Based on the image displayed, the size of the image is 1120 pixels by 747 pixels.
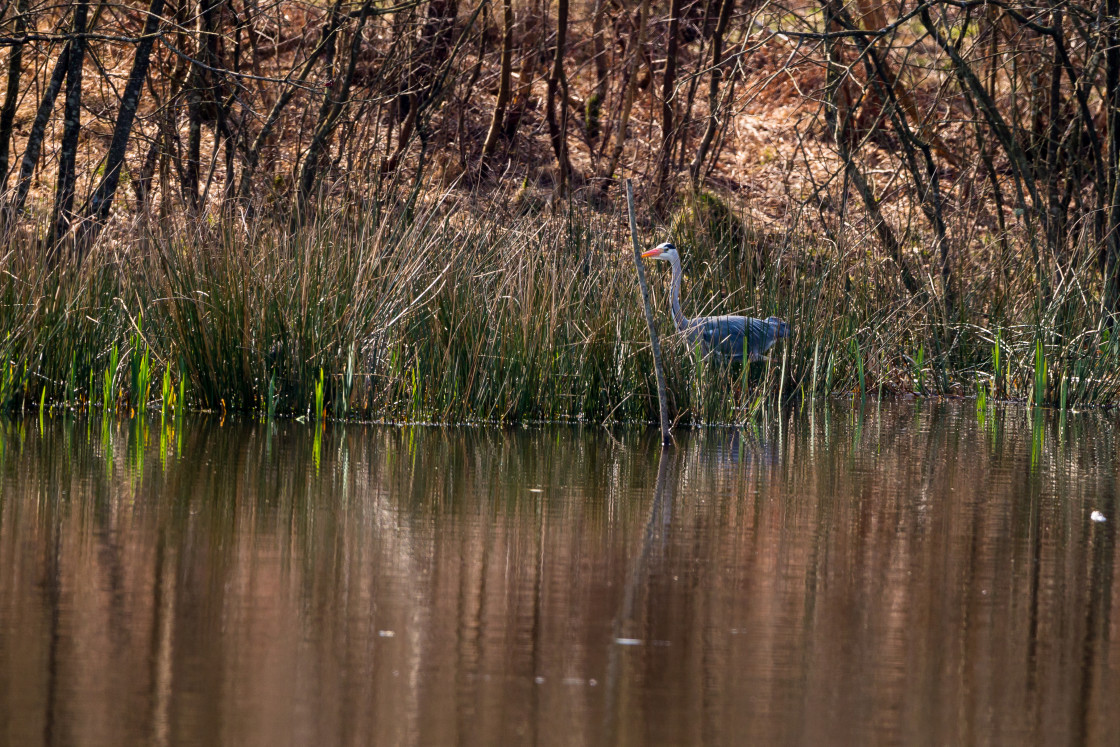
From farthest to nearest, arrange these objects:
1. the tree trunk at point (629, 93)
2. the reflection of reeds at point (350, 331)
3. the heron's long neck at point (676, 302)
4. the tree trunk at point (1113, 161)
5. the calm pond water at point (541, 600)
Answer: the tree trunk at point (629, 93) → the tree trunk at point (1113, 161) → the heron's long neck at point (676, 302) → the reflection of reeds at point (350, 331) → the calm pond water at point (541, 600)

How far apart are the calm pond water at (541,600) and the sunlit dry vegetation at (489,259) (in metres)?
1.30

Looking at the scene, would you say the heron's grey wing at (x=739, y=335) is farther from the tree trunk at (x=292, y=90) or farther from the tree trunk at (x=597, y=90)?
the tree trunk at (x=597, y=90)

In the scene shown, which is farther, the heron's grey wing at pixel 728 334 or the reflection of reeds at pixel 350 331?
the heron's grey wing at pixel 728 334

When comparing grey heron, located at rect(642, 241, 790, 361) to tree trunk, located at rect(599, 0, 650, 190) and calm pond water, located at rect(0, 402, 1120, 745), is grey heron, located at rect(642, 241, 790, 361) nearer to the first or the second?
calm pond water, located at rect(0, 402, 1120, 745)

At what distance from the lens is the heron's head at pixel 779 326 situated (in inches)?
347

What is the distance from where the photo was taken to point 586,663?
3029mm

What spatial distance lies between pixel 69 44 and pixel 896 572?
319 inches

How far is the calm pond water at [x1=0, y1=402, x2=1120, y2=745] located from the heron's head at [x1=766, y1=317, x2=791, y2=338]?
261 centimetres

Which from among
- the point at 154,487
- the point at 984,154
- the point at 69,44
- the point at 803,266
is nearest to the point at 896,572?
the point at 154,487

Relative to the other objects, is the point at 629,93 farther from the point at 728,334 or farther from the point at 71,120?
the point at 728,334

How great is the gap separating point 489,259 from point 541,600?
195 inches

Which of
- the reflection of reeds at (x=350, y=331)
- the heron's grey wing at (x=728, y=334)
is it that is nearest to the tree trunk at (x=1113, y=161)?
the heron's grey wing at (x=728, y=334)

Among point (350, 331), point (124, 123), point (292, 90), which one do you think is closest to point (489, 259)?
point (350, 331)

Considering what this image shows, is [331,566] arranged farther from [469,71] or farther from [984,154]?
[469,71]
